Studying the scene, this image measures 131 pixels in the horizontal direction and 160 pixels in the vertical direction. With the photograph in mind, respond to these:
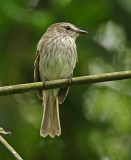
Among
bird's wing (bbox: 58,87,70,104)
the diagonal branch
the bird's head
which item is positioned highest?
the bird's head

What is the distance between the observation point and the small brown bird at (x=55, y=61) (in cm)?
481

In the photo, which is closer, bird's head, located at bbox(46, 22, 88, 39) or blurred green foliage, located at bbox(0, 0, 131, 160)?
blurred green foliage, located at bbox(0, 0, 131, 160)

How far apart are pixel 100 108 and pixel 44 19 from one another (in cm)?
116

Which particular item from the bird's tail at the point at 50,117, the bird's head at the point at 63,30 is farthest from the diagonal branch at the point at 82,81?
the bird's head at the point at 63,30

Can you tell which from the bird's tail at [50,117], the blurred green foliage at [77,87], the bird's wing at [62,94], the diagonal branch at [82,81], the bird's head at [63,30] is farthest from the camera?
the bird's head at [63,30]

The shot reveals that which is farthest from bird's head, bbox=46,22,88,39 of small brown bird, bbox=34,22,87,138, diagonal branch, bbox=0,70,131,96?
diagonal branch, bbox=0,70,131,96

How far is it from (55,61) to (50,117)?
2.02 ft

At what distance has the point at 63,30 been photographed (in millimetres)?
5246

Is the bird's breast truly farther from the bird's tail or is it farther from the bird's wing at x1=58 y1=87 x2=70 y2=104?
the bird's tail

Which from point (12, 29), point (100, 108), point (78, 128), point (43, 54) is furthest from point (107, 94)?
point (12, 29)

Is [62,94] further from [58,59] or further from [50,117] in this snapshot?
[58,59]

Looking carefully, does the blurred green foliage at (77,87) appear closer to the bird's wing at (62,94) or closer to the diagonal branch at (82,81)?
the bird's wing at (62,94)

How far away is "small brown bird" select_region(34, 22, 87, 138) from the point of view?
4809 millimetres

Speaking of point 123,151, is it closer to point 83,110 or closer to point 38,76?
point 83,110
